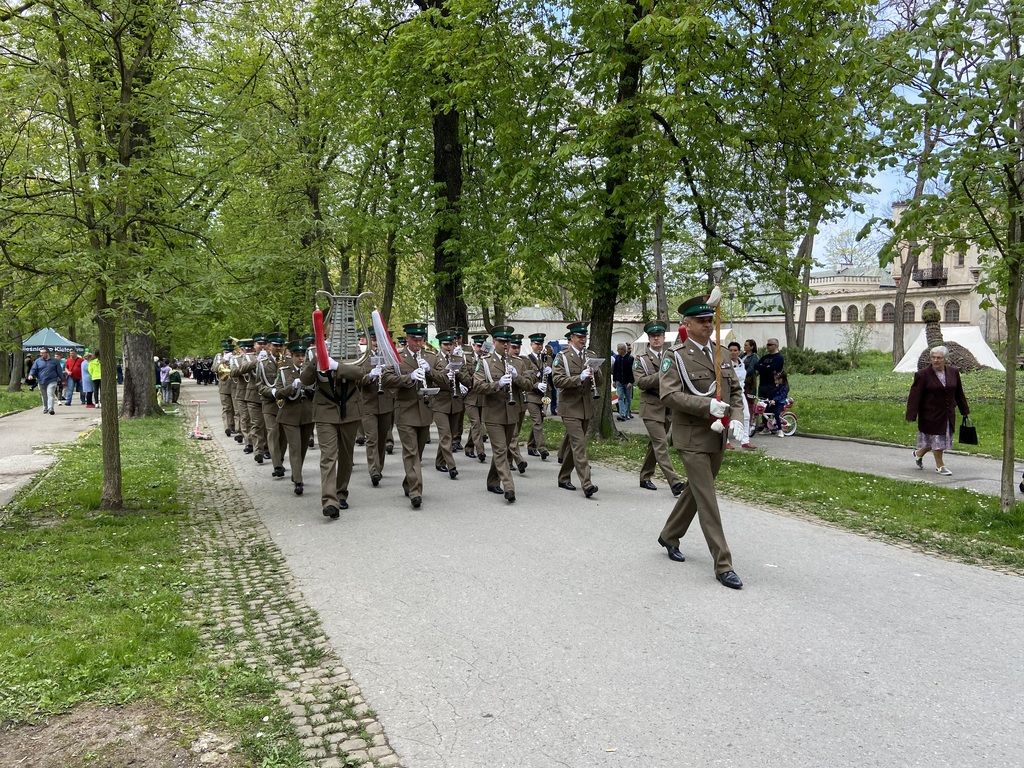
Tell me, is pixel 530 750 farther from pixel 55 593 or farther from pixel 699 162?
pixel 699 162

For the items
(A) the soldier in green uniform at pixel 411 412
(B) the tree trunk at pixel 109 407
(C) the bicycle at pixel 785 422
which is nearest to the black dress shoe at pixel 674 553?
(A) the soldier in green uniform at pixel 411 412

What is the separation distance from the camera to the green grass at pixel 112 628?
13.6 ft

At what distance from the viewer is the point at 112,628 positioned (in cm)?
523

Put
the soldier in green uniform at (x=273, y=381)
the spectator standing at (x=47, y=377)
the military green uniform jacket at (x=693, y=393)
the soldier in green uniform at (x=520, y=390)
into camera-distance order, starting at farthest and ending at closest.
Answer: the spectator standing at (x=47, y=377) < the soldier in green uniform at (x=273, y=381) < the soldier in green uniform at (x=520, y=390) < the military green uniform jacket at (x=693, y=393)

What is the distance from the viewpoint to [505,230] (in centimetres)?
1512

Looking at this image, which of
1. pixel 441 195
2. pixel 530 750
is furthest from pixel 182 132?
pixel 441 195

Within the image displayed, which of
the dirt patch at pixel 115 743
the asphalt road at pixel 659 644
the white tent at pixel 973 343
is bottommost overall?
the asphalt road at pixel 659 644

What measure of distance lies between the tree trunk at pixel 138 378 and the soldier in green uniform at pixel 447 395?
10.8 m

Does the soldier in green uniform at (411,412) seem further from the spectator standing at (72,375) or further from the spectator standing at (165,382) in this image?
the spectator standing at (72,375)

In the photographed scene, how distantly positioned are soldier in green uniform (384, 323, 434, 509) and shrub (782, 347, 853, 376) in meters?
28.7

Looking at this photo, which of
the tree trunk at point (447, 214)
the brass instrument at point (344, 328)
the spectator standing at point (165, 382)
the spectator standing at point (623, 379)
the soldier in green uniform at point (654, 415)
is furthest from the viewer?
the spectator standing at point (165, 382)

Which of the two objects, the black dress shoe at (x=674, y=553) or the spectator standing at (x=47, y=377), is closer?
the black dress shoe at (x=674, y=553)

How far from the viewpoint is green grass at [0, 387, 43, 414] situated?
25609 mm

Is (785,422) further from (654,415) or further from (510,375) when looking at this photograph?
(510,375)
